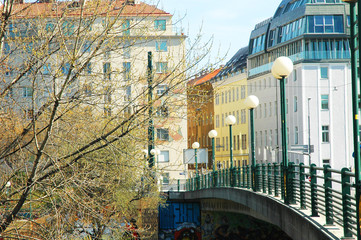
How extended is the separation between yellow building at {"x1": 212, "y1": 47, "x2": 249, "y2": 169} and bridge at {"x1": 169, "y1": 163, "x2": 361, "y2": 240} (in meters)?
61.7

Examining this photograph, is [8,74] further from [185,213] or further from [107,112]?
[185,213]

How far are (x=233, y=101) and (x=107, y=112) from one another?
288 feet

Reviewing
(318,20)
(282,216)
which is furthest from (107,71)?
(318,20)

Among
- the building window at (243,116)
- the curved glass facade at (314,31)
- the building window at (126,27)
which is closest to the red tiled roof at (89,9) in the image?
the building window at (126,27)

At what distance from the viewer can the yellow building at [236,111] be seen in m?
97.3

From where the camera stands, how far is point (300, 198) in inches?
667

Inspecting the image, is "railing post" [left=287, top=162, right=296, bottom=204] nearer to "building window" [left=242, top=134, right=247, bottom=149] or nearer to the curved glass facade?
the curved glass facade

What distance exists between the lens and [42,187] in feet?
42.2

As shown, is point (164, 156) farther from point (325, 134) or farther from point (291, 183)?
point (291, 183)

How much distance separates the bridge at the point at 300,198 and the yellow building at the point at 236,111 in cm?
6173

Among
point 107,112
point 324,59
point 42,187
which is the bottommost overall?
point 42,187

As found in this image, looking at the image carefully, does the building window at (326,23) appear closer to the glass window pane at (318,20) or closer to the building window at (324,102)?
the glass window pane at (318,20)

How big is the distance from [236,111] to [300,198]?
276 ft

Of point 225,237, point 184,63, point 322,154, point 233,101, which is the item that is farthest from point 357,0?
point 233,101
